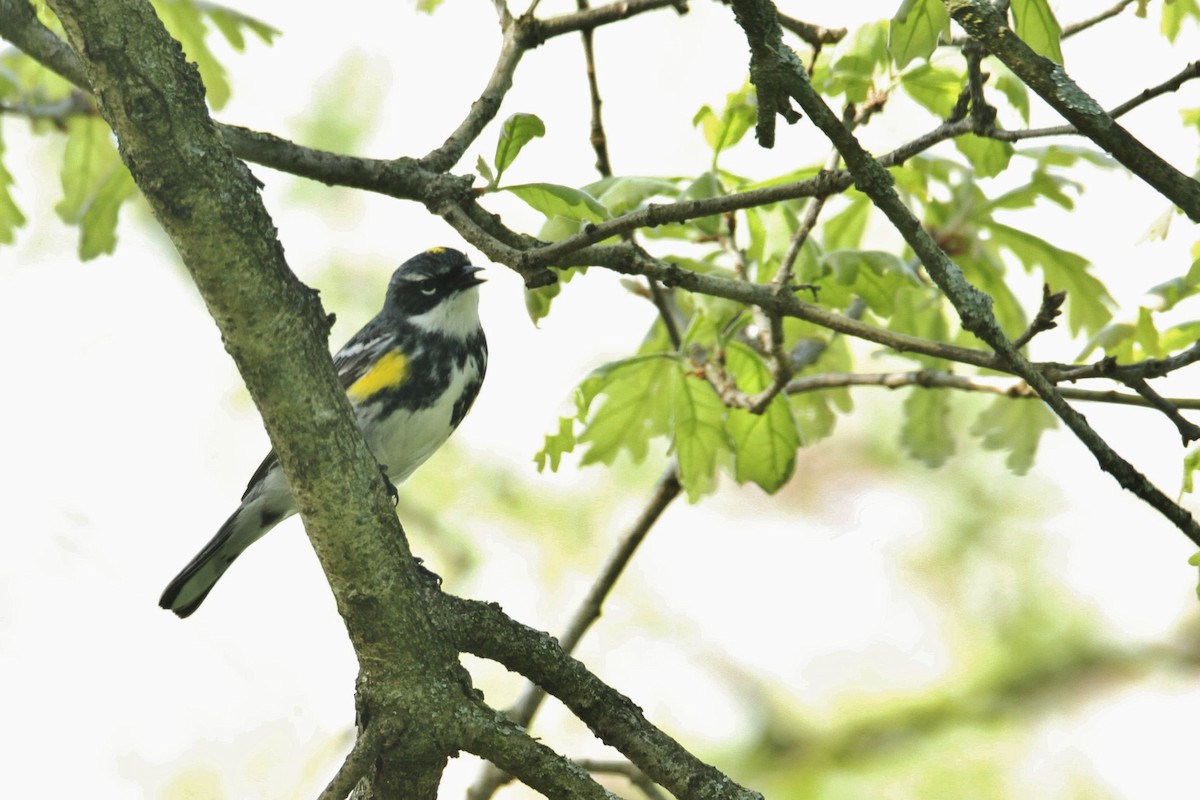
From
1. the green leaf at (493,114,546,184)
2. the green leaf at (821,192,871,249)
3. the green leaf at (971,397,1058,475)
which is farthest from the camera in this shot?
the green leaf at (821,192,871,249)

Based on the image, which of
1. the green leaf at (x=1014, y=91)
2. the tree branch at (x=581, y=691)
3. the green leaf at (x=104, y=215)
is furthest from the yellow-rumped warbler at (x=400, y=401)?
the green leaf at (x=1014, y=91)

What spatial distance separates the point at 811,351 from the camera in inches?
130

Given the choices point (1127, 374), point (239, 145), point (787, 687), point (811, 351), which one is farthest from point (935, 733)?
point (239, 145)

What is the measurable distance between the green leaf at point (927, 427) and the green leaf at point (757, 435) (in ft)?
1.94

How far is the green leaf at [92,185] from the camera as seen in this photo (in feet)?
11.1

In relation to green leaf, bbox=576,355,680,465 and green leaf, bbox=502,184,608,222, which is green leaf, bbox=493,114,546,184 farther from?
green leaf, bbox=576,355,680,465

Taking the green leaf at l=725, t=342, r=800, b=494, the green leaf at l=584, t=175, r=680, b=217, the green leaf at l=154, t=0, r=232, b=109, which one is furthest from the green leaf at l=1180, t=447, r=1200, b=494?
the green leaf at l=154, t=0, r=232, b=109

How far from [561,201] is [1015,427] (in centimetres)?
143

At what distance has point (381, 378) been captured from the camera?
4.04 m

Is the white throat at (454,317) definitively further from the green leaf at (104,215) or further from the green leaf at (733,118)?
the green leaf at (733,118)

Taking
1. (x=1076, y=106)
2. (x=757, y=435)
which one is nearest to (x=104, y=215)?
(x=757, y=435)

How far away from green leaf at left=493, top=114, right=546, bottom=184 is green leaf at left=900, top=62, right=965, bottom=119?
0.85 meters

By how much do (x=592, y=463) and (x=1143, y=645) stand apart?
2.79 meters

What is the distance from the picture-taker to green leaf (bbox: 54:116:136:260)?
3383 millimetres
